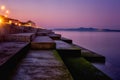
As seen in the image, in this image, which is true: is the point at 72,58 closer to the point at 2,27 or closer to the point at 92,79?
the point at 92,79

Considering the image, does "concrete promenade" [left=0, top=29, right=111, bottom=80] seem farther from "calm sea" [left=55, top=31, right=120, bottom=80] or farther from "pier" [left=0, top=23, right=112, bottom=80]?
"calm sea" [left=55, top=31, right=120, bottom=80]

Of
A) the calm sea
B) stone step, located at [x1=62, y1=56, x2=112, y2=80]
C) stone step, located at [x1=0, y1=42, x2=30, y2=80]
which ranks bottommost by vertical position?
the calm sea

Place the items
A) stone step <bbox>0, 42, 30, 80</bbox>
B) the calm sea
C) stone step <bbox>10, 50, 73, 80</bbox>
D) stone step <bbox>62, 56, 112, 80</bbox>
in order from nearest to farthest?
stone step <bbox>0, 42, 30, 80</bbox>
stone step <bbox>10, 50, 73, 80</bbox>
stone step <bbox>62, 56, 112, 80</bbox>
the calm sea

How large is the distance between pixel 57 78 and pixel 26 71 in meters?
1.13

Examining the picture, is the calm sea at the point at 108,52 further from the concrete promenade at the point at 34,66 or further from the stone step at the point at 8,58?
the stone step at the point at 8,58

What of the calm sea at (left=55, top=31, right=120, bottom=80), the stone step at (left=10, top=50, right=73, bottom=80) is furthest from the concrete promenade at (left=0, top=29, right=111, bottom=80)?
the calm sea at (left=55, top=31, right=120, bottom=80)

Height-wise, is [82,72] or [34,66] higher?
[34,66]

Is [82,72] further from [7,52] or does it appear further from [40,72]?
[7,52]

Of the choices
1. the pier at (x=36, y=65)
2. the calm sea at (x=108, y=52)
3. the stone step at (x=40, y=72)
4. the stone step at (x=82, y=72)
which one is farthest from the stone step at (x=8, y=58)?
the calm sea at (x=108, y=52)

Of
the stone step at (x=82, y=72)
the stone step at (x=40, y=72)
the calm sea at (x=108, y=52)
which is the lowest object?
the calm sea at (x=108, y=52)

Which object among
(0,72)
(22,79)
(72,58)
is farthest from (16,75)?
(72,58)

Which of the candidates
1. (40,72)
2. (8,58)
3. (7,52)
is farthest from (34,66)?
(8,58)

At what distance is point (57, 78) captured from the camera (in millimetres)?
4652

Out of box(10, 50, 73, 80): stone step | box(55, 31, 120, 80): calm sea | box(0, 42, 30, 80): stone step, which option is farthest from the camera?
box(55, 31, 120, 80): calm sea
